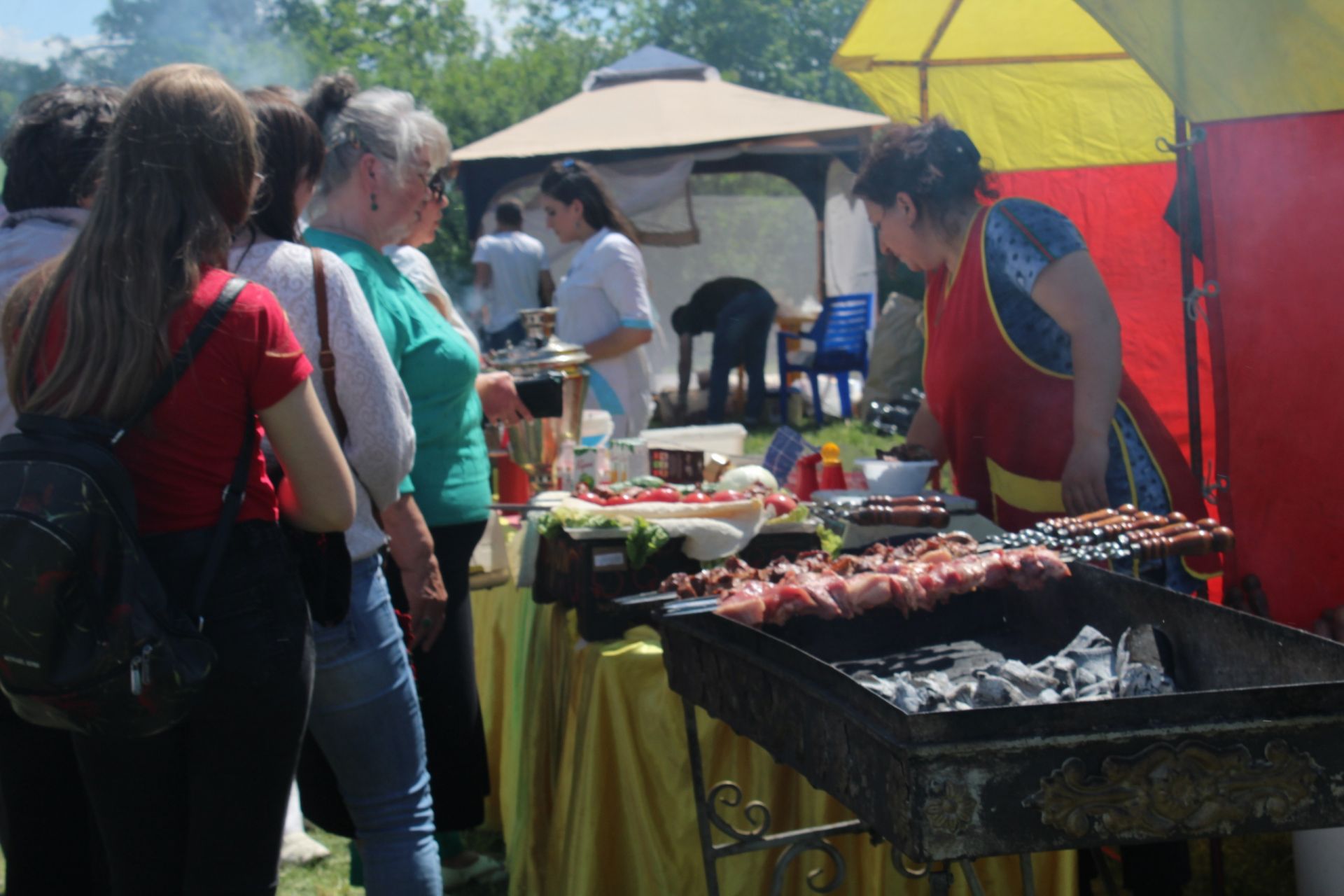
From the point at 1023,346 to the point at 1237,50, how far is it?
2.59ft

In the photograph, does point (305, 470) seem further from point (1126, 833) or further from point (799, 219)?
point (799, 219)

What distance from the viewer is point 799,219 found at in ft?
45.0

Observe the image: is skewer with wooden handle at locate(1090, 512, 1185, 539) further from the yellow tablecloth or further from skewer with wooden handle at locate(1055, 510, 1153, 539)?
the yellow tablecloth

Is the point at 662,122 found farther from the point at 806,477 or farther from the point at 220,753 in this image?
the point at 220,753

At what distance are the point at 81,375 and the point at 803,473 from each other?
85.3 inches

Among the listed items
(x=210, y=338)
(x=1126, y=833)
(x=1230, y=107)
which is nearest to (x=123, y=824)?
(x=210, y=338)

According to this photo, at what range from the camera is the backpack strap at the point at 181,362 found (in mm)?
1536

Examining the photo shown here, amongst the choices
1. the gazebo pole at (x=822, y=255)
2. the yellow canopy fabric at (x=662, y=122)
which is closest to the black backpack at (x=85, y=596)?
the yellow canopy fabric at (x=662, y=122)

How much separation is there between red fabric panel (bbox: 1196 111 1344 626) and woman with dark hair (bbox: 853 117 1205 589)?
0.62 ft

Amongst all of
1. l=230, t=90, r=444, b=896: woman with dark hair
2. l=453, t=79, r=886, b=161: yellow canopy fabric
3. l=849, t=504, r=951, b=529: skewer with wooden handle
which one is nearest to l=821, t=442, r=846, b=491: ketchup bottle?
l=849, t=504, r=951, b=529: skewer with wooden handle

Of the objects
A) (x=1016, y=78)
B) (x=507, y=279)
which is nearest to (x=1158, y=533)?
(x=1016, y=78)

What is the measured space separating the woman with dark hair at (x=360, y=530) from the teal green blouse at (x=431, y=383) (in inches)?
10.3

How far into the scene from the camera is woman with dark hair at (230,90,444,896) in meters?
1.99

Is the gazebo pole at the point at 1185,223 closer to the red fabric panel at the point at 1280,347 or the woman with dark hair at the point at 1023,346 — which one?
the red fabric panel at the point at 1280,347
